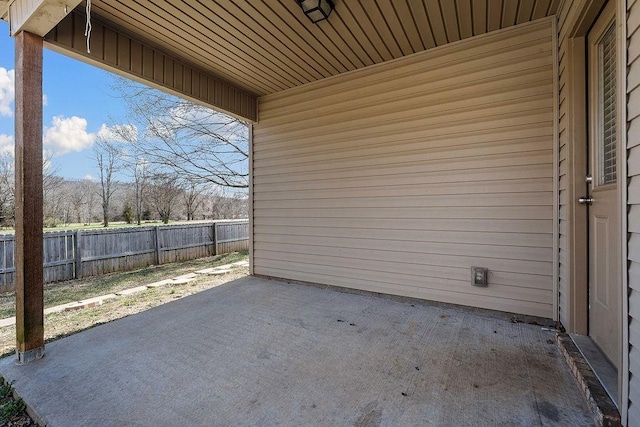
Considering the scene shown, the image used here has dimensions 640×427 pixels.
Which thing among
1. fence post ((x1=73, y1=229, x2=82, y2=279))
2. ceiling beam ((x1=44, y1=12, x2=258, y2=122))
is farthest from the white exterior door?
fence post ((x1=73, y1=229, x2=82, y2=279))

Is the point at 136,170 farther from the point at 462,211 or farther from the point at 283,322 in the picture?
the point at 462,211

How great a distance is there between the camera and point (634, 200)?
1.19 m

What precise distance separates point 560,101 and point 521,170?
2.12ft

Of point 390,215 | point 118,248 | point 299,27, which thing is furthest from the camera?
point 118,248

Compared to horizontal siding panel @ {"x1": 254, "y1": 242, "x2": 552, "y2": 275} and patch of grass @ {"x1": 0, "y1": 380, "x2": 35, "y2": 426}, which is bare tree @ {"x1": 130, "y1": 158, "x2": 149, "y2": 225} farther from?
patch of grass @ {"x1": 0, "y1": 380, "x2": 35, "y2": 426}

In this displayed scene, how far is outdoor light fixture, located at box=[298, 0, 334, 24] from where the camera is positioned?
2393mm

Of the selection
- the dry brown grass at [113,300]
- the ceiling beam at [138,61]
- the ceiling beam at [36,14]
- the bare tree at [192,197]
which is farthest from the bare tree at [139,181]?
the ceiling beam at [36,14]

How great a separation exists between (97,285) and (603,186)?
6.82 m

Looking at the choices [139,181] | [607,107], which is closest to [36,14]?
[607,107]

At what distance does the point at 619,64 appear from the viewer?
1292 mm

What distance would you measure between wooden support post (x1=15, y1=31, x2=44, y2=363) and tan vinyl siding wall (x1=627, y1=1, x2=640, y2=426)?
361cm

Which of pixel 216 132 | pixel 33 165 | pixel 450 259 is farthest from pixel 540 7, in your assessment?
pixel 216 132

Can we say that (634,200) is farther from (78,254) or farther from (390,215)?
(78,254)

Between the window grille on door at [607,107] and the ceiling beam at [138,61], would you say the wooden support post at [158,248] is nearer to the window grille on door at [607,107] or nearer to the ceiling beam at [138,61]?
the ceiling beam at [138,61]
